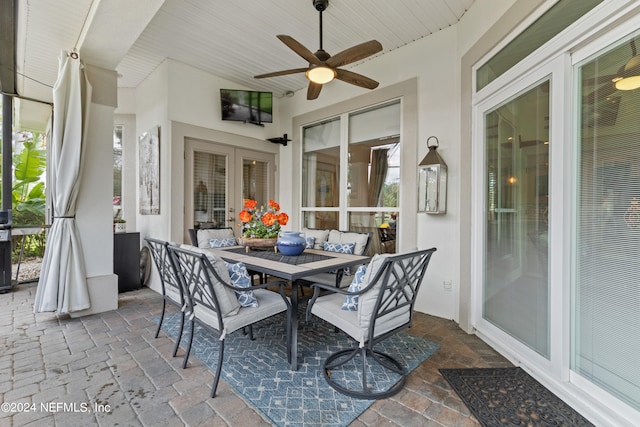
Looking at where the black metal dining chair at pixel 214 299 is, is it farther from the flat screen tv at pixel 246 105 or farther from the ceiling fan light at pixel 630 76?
the flat screen tv at pixel 246 105

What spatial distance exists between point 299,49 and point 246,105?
2.64 metres

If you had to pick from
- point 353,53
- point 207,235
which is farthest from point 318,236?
point 353,53

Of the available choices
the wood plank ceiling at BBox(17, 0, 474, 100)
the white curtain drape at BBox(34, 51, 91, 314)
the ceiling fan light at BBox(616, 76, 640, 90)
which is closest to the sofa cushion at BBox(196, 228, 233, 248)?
the white curtain drape at BBox(34, 51, 91, 314)

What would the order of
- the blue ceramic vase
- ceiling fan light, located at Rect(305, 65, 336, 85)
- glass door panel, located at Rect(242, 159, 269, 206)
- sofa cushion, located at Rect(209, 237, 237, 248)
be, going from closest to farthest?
1. ceiling fan light, located at Rect(305, 65, 336, 85)
2. the blue ceramic vase
3. sofa cushion, located at Rect(209, 237, 237, 248)
4. glass door panel, located at Rect(242, 159, 269, 206)

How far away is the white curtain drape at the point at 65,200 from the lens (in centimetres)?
317

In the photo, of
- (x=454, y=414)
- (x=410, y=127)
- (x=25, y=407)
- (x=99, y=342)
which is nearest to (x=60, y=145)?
(x=99, y=342)

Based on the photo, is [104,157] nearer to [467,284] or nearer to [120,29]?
[120,29]

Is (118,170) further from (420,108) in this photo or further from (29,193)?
(420,108)

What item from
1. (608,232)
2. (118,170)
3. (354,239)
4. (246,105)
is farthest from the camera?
(118,170)

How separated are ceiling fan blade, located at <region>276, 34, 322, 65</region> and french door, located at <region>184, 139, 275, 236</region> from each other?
2704mm

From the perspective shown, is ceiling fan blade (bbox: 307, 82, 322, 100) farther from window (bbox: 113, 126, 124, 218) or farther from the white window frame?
window (bbox: 113, 126, 124, 218)

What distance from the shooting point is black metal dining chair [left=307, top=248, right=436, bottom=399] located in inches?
74.8

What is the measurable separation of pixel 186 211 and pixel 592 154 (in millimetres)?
4722

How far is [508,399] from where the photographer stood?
1.93m
